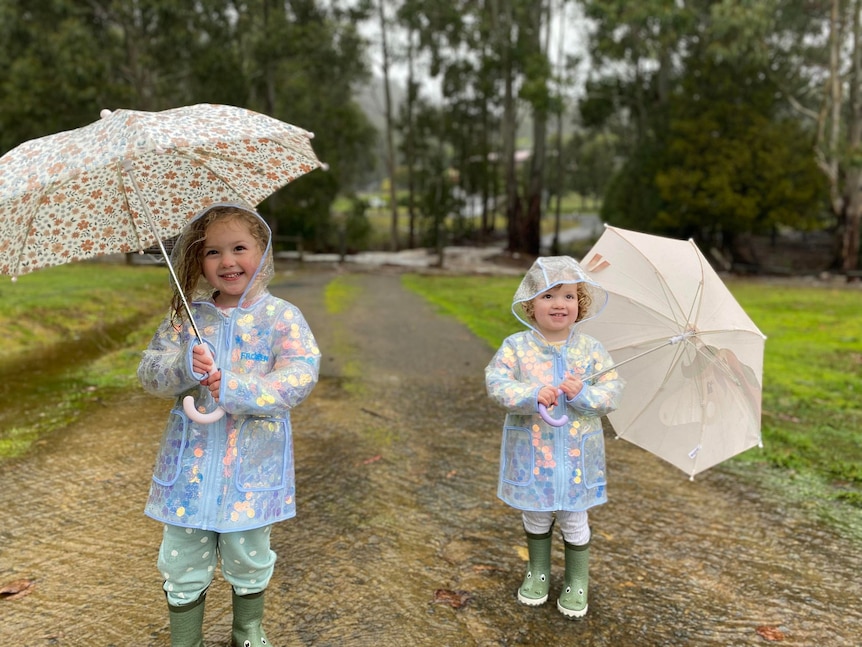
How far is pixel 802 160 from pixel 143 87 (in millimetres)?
20297

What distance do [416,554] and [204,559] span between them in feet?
4.11

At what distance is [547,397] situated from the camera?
254cm

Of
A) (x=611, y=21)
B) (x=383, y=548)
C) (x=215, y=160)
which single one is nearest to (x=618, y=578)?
(x=383, y=548)

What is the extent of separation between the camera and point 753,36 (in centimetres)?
2009

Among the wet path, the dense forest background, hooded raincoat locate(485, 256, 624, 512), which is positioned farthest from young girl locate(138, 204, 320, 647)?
the dense forest background

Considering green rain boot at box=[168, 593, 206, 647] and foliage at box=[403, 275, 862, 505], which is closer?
green rain boot at box=[168, 593, 206, 647]

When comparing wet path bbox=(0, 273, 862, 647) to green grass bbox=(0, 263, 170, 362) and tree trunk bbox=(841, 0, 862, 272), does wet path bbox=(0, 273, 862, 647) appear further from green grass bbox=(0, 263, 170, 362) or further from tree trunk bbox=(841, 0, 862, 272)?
tree trunk bbox=(841, 0, 862, 272)

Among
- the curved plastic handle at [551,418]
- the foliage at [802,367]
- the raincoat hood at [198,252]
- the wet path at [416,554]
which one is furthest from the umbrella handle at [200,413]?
the foliage at [802,367]

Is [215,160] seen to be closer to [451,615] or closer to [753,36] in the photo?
[451,615]

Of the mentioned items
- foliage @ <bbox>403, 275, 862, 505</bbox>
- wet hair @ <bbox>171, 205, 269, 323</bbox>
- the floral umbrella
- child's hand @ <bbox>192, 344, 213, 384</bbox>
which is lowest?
foliage @ <bbox>403, 275, 862, 505</bbox>

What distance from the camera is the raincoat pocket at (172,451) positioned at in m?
2.27

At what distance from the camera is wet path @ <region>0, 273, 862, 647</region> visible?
273 cm

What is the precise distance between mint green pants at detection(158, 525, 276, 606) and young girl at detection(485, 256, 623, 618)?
1007mm

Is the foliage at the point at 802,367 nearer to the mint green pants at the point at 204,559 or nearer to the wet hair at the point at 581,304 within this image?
the wet hair at the point at 581,304
